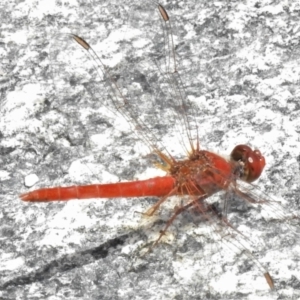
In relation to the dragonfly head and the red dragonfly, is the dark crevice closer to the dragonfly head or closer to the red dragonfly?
the red dragonfly

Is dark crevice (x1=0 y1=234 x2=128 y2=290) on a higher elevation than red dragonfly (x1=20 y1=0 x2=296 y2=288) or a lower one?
lower

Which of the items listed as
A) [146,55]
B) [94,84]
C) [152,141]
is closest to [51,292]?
[152,141]

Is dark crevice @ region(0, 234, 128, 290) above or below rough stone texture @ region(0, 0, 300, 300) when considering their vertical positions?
below

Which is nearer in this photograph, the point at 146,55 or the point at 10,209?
the point at 10,209

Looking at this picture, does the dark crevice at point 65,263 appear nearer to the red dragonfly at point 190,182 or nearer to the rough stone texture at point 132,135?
the rough stone texture at point 132,135

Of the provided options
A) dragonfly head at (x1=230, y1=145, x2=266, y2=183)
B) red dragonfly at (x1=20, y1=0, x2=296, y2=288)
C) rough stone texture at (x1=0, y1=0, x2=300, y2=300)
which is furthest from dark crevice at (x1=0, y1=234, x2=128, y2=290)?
dragonfly head at (x1=230, y1=145, x2=266, y2=183)

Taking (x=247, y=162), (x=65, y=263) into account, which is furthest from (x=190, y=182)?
(x=65, y=263)

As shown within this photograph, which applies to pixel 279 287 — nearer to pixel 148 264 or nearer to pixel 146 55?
pixel 148 264
